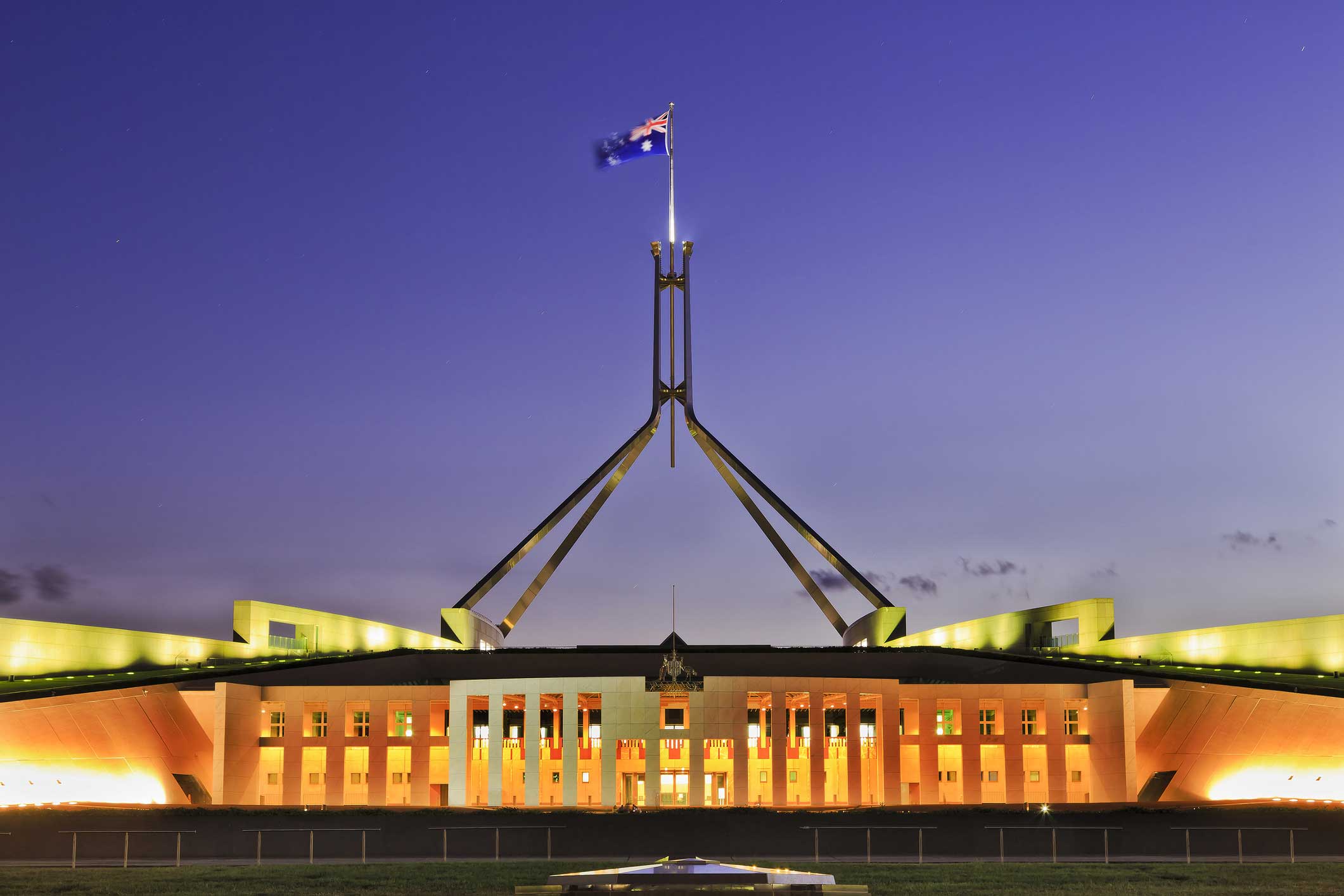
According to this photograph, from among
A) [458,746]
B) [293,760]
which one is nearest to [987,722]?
[458,746]

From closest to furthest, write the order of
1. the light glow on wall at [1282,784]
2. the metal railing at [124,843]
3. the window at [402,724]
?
1. the metal railing at [124,843]
2. the light glow on wall at [1282,784]
3. the window at [402,724]

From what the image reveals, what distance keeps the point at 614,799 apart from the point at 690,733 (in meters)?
3.10

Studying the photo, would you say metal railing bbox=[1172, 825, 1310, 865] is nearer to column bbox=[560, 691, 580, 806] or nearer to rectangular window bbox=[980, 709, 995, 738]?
rectangular window bbox=[980, 709, 995, 738]

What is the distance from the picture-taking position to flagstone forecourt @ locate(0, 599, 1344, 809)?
4019 cm

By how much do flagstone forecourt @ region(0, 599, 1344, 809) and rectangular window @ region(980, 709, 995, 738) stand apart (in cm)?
18

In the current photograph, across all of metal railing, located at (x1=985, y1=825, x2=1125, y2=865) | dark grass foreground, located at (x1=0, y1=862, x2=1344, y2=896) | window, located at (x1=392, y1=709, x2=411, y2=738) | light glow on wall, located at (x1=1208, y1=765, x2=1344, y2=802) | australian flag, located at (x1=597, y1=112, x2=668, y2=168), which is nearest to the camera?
dark grass foreground, located at (x1=0, y1=862, x2=1344, y2=896)

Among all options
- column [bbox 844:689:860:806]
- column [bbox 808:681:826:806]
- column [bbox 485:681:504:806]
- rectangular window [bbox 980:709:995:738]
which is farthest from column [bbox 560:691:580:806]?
rectangular window [bbox 980:709:995:738]

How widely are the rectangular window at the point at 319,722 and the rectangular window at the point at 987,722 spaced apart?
22.3 meters

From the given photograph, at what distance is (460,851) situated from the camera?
91.6 feet

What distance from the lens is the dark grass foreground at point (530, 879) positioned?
806 inches

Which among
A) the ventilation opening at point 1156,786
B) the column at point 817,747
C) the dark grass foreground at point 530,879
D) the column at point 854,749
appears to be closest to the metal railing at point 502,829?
the dark grass foreground at point 530,879

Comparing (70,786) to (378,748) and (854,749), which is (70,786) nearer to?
(378,748)

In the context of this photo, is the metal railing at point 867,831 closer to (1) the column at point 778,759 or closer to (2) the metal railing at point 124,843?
(1) the column at point 778,759

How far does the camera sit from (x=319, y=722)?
44.9m
